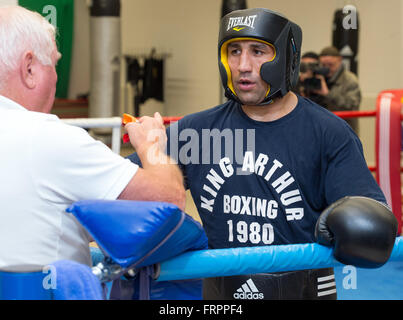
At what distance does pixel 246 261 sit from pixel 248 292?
0.54m

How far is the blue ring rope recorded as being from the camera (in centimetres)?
121

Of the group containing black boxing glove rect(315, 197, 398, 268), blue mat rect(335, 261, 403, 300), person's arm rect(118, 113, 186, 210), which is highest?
person's arm rect(118, 113, 186, 210)

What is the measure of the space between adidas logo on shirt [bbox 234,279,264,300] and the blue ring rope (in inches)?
18.5

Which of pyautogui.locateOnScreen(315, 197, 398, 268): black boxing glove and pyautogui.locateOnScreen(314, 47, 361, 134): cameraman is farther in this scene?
pyautogui.locateOnScreen(314, 47, 361, 134): cameraman

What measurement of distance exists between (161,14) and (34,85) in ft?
28.3

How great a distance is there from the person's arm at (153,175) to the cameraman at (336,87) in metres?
3.56

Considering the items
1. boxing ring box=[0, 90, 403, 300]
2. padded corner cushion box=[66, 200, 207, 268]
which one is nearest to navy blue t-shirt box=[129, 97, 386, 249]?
boxing ring box=[0, 90, 403, 300]

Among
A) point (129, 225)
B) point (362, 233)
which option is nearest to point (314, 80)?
point (362, 233)

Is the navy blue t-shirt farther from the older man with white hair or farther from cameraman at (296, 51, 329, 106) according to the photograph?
cameraman at (296, 51, 329, 106)

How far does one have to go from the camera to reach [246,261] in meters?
1.28

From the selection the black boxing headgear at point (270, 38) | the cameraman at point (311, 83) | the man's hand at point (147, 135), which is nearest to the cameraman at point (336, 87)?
the cameraman at point (311, 83)

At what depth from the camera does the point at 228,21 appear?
72.4 inches

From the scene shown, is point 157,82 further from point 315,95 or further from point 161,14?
point 315,95

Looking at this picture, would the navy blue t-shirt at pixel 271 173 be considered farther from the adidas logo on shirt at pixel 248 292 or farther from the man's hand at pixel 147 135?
the man's hand at pixel 147 135
